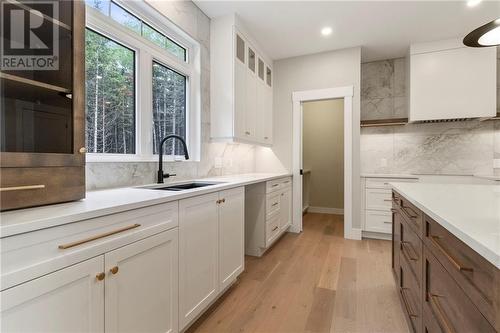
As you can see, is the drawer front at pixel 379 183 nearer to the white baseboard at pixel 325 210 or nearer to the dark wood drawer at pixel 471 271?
the white baseboard at pixel 325 210

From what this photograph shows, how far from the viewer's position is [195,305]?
1.58 m

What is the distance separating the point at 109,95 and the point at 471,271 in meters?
2.18

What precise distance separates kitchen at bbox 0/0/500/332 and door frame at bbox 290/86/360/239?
0.09 ft

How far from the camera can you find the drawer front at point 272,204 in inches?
116

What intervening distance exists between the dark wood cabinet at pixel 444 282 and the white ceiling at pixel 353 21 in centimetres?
222

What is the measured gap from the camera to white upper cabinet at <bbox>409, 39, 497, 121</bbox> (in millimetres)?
3172

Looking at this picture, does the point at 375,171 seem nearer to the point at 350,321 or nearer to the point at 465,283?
the point at 350,321

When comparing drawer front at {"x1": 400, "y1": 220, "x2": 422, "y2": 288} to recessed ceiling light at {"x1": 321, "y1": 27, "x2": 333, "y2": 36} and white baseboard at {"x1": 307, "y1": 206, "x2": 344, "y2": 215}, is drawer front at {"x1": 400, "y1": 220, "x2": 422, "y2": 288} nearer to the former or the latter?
recessed ceiling light at {"x1": 321, "y1": 27, "x2": 333, "y2": 36}

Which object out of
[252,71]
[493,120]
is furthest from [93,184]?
[493,120]

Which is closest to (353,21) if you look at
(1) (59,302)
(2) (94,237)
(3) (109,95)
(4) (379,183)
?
(4) (379,183)

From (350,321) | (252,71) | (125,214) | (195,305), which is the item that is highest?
(252,71)

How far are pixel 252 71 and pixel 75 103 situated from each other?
2.49 meters
